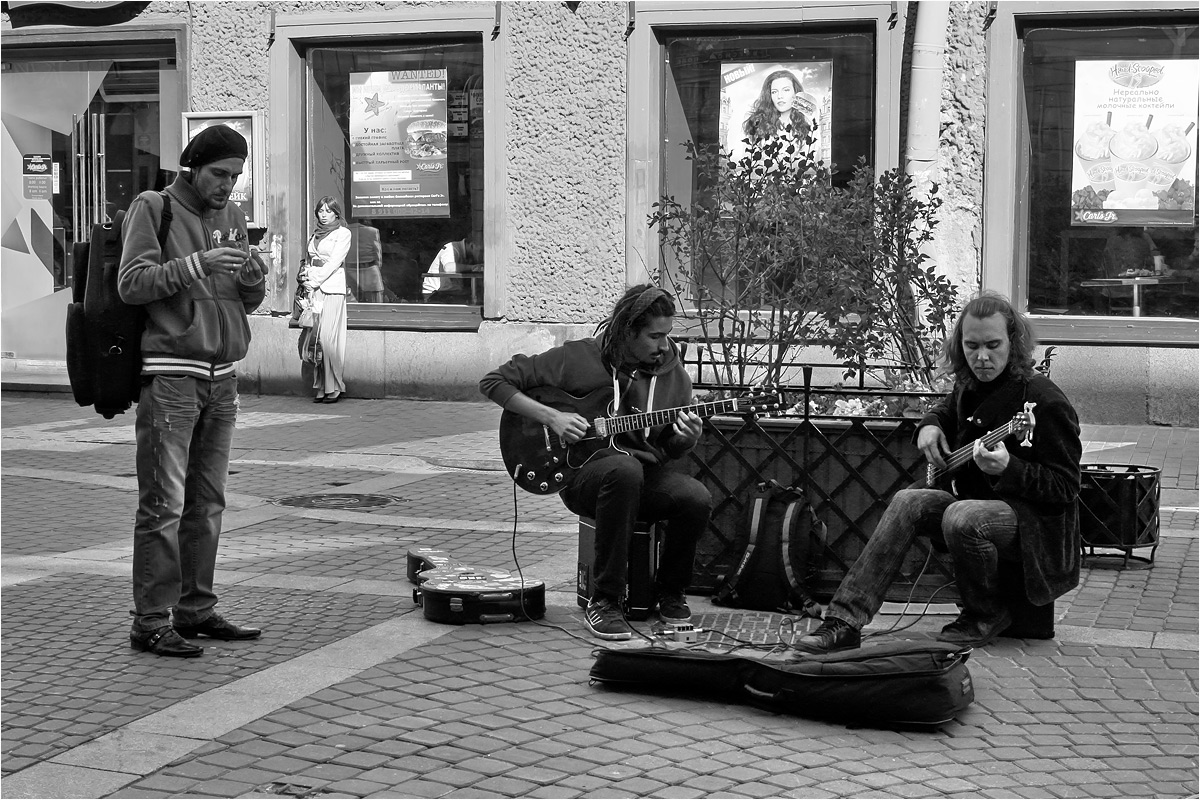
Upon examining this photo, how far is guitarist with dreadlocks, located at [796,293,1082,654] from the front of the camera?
5.37m

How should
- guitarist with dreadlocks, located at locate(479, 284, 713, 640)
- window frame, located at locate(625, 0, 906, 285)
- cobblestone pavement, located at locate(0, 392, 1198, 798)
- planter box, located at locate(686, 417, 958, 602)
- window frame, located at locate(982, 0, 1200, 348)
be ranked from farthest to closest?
1. window frame, located at locate(625, 0, 906, 285)
2. window frame, located at locate(982, 0, 1200, 348)
3. planter box, located at locate(686, 417, 958, 602)
4. guitarist with dreadlocks, located at locate(479, 284, 713, 640)
5. cobblestone pavement, located at locate(0, 392, 1198, 798)

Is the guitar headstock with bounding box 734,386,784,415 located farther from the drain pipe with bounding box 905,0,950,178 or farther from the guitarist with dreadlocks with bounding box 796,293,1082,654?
the drain pipe with bounding box 905,0,950,178

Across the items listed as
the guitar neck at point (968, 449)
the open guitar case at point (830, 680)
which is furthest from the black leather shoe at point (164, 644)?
the guitar neck at point (968, 449)

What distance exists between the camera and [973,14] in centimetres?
1230

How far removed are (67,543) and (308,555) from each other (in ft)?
4.21

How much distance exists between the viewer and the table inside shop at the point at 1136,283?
12289mm

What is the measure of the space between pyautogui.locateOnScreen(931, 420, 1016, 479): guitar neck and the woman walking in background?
8.77m

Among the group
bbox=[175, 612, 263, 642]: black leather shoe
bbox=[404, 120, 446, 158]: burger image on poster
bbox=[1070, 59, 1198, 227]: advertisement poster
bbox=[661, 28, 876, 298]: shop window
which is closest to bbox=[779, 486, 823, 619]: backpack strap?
bbox=[175, 612, 263, 642]: black leather shoe

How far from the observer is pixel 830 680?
4.57m

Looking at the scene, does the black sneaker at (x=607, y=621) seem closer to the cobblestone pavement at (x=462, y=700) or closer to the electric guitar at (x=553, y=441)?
the cobblestone pavement at (x=462, y=700)

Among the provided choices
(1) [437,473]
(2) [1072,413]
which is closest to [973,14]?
(1) [437,473]

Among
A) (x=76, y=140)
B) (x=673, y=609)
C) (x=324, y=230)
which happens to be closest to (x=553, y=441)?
(x=673, y=609)

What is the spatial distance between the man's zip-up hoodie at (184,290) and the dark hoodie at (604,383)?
3.30ft

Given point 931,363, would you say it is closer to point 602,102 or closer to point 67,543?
point 67,543
